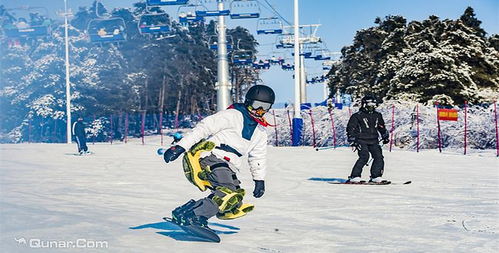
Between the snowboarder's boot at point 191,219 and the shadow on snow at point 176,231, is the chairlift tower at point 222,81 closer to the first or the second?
the shadow on snow at point 176,231

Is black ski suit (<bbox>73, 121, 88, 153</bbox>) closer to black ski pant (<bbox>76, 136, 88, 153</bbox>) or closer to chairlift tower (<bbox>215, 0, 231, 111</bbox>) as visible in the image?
black ski pant (<bbox>76, 136, 88, 153</bbox>)

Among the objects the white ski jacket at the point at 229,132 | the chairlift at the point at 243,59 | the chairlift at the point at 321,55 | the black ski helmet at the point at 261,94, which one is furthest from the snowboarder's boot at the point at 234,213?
the chairlift at the point at 321,55

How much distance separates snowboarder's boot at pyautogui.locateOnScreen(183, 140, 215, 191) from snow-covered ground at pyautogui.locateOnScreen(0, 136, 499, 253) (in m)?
0.58

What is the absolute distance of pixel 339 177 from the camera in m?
15.5

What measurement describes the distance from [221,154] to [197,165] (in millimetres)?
246

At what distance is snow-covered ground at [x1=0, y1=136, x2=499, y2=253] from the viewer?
6441 millimetres

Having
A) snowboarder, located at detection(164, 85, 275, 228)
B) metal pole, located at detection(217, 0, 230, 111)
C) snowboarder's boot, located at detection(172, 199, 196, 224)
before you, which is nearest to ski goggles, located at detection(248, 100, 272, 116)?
snowboarder, located at detection(164, 85, 275, 228)

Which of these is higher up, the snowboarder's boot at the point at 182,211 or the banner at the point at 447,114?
the banner at the point at 447,114

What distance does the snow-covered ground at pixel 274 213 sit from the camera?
644 centimetres

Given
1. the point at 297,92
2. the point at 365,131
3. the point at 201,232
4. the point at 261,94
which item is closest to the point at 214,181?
the point at 201,232

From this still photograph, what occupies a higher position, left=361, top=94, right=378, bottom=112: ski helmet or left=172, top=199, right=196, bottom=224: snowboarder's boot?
left=361, top=94, right=378, bottom=112: ski helmet

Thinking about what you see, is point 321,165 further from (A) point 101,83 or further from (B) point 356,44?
(A) point 101,83

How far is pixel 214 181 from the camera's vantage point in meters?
6.12

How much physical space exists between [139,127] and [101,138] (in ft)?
17.8
